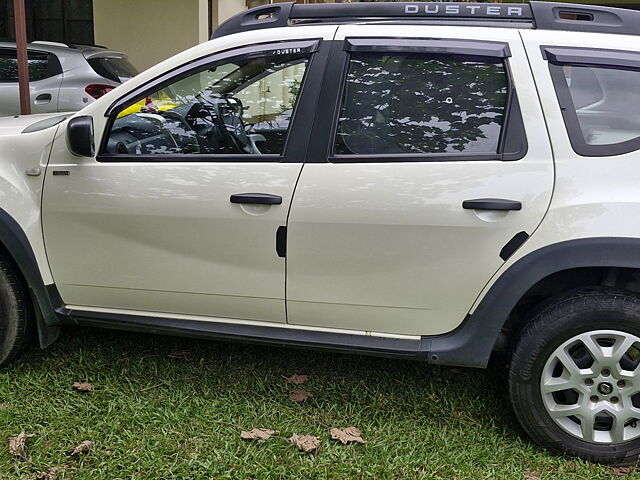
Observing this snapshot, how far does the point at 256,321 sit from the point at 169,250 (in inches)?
19.7

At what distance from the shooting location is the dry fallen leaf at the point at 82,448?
111 inches

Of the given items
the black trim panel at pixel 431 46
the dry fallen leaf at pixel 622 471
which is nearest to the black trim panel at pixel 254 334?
the dry fallen leaf at pixel 622 471

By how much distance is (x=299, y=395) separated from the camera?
3322 millimetres

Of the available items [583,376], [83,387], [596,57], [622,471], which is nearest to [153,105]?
[83,387]

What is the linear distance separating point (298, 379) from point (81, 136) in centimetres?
156

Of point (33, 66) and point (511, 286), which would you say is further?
point (33, 66)

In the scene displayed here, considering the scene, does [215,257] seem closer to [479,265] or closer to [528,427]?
[479,265]

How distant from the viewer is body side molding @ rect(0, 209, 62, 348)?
10.3 ft

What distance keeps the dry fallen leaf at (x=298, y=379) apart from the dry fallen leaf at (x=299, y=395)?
6 cm

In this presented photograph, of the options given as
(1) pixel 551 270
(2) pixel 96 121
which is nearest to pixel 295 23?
(2) pixel 96 121

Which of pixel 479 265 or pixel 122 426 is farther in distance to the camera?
pixel 122 426

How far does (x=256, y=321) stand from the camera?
3.07 meters

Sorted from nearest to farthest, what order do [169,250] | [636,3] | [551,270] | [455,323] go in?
[551,270] < [455,323] < [169,250] < [636,3]

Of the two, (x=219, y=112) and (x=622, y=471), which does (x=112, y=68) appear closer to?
(x=219, y=112)
